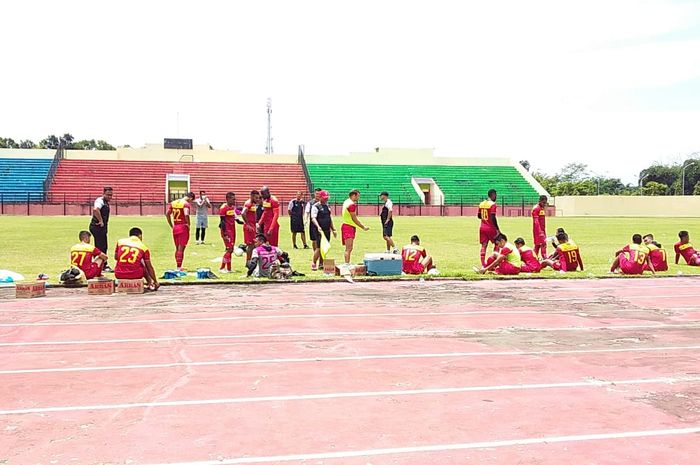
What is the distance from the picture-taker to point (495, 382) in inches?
247

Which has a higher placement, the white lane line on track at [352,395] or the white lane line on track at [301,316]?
the white lane line on track at [301,316]

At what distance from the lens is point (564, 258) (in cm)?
1551

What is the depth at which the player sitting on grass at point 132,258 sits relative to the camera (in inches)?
460

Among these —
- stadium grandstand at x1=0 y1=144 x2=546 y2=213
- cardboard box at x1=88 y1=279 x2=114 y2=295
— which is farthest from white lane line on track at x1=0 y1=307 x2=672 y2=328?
stadium grandstand at x1=0 y1=144 x2=546 y2=213

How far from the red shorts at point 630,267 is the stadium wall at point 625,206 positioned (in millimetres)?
53864

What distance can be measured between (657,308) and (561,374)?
4.99 m

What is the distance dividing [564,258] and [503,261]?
5.62 feet

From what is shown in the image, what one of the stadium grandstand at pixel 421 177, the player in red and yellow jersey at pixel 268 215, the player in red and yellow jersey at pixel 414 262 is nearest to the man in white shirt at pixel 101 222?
the player in red and yellow jersey at pixel 268 215

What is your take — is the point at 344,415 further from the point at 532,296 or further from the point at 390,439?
the point at 532,296

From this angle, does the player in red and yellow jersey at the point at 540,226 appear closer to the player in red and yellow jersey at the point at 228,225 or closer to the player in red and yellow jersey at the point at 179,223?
the player in red and yellow jersey at the point at 228,225

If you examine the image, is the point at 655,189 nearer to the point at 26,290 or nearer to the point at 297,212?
the point at 297,212

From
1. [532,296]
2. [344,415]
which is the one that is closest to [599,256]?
[532,296]

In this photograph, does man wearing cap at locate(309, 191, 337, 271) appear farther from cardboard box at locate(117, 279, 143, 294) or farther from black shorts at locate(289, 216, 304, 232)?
black shorts at locate(289, 216, 304, 232)

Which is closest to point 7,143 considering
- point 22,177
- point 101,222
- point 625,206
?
point 22,177
